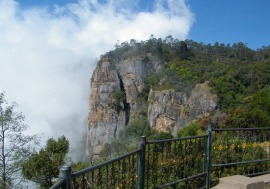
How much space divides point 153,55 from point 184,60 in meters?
6.99

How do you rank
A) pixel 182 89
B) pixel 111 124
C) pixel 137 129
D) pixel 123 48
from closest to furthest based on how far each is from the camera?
pixel 182 89 < pixel 137 129 < pixel 111 124 < pixel 123 48

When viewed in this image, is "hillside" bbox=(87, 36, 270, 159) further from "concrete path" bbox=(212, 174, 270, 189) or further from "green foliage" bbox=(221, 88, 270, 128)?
"concrete path" bbox=(212, 174, 270, 189)

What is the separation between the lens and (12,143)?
1681cm

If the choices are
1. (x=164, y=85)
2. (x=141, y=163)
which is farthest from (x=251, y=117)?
(x=164, y=85)

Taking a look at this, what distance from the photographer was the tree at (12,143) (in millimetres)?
16500

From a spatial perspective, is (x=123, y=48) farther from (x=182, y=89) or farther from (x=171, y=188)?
(x=171, y=188)

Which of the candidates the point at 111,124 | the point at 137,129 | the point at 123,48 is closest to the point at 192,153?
the point at 137,129

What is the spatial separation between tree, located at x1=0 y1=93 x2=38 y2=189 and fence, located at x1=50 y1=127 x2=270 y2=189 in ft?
41.8

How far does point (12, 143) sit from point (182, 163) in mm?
14066

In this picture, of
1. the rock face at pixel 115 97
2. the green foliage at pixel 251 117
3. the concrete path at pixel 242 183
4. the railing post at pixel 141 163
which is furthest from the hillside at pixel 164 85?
the railing post at pixel 141 163

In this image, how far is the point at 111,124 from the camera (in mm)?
66125

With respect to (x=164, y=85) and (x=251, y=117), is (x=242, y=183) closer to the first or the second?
(x=251, y=117)

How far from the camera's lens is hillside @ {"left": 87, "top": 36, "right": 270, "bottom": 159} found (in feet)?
166

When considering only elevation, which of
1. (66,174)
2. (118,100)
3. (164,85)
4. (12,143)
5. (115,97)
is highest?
(164,85)
